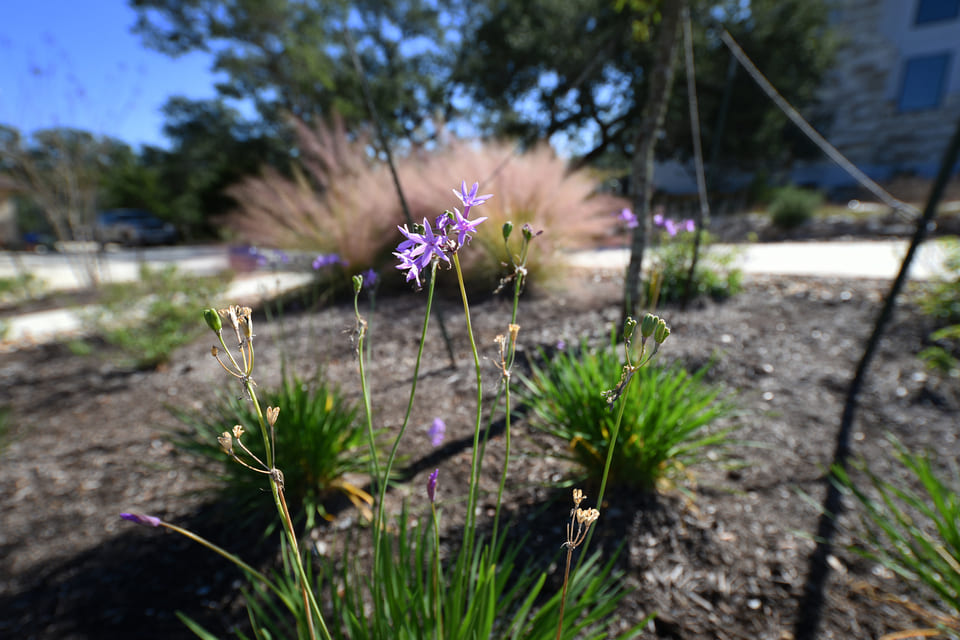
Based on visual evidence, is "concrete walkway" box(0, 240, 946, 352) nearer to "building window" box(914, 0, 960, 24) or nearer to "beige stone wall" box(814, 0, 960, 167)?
"beige stone wall" box(814, 0, 960, 167)

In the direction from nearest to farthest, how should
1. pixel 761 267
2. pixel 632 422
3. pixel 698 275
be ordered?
pixel 632 422
pixel 698 275
pixel 761 267

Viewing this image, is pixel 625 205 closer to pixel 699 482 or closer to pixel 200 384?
pixel 699 482

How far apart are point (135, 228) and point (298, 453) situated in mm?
18696

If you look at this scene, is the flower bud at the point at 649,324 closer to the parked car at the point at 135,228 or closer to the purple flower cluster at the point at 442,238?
the purple flower cluster at the point at 442,238

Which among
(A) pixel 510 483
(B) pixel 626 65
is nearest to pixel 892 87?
(B) pixel 626 65

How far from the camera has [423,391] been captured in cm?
208

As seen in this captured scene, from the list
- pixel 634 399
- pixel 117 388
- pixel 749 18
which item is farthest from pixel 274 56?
pixel 634 399

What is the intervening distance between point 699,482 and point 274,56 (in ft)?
50.3

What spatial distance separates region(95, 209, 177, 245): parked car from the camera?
15.3 metres

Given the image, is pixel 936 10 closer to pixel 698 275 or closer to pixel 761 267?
pixel 761 267

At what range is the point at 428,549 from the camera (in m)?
1.15

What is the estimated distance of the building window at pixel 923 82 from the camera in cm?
1320

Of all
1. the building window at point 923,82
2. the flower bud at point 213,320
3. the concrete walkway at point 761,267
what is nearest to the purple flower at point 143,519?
the flower bud at point 213,320

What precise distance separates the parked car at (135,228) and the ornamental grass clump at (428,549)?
18.0m
